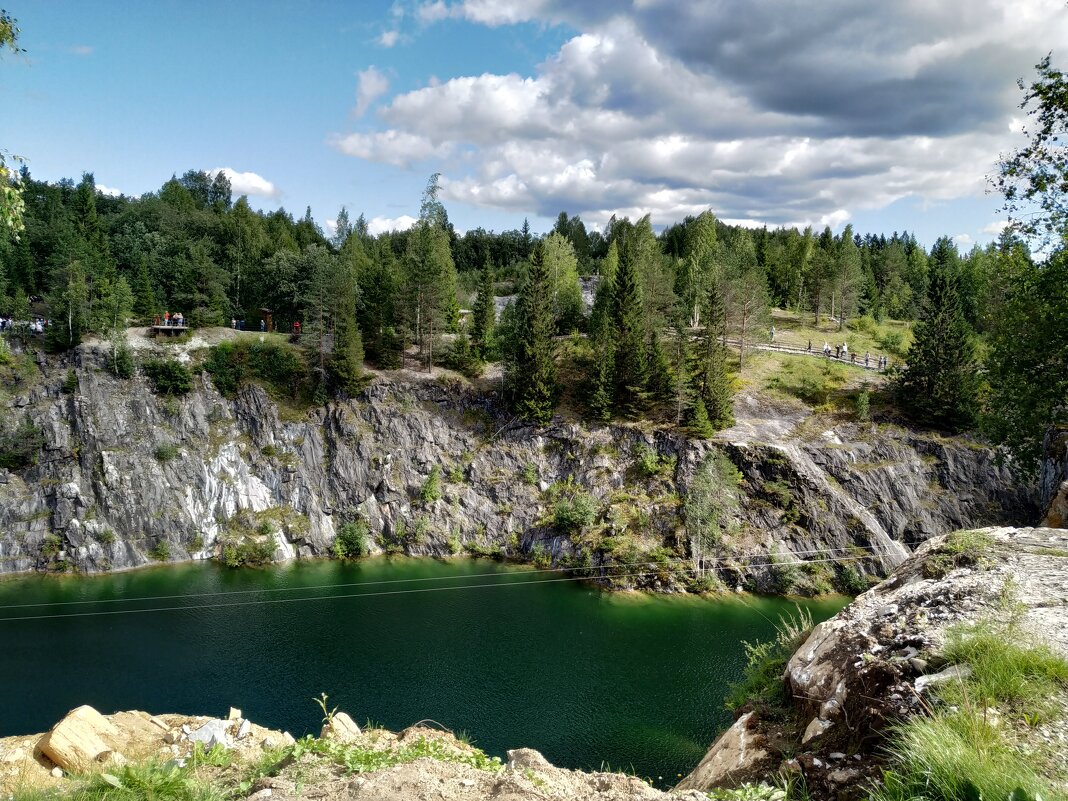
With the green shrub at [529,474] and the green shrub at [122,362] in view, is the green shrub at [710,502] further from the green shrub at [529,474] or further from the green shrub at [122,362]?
the green shrub at [122,362]

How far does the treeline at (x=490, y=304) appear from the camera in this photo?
42.1 m

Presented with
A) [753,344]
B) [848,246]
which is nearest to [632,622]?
[753,344]

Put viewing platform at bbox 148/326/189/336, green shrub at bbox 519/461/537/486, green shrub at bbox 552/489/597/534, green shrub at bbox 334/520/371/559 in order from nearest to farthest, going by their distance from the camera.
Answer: green shrub at bbox 552/489/597/534 → green shrub at bbox 334/520/371/559 → green shrub at bbox 519/461/537/486 → viewing platform at bbox 148/326/189/336

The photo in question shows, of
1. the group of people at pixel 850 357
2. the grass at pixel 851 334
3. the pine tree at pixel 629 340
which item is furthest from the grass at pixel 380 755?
the grass at pixel 851 334

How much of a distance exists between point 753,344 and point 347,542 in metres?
35.6

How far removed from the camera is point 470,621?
Answer: 104ft

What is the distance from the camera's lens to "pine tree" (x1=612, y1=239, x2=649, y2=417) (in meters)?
44.0

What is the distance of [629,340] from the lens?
147 ft

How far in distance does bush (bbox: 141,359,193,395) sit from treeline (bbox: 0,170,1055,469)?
2.39 metres

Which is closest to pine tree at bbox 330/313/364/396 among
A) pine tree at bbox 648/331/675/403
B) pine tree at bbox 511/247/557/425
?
pine tree at bbox 511/247/557/425

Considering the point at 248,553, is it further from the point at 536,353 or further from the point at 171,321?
the point at 536,353

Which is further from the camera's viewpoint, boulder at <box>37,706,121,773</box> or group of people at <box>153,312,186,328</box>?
group of people at <box>153,312,186,328</box>

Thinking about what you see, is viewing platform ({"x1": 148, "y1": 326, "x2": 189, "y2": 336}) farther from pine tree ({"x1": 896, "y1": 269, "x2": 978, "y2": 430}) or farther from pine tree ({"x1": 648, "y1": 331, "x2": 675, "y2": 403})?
pine tree ({"x1": 896, "y1": 269, "x2": 978, "y2": 430})

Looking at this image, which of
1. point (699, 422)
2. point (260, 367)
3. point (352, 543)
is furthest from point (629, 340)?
point (260, 367)
